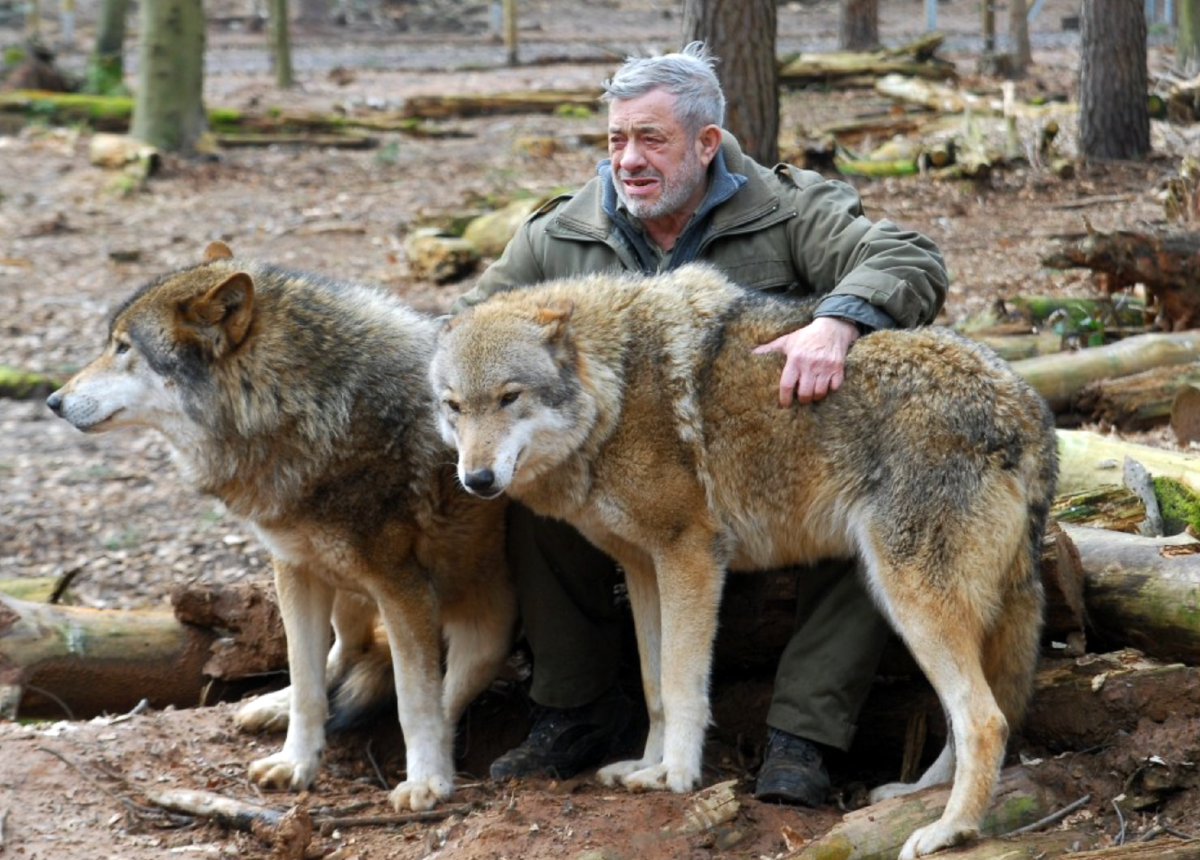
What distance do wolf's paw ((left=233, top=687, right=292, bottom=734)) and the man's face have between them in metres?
2.52

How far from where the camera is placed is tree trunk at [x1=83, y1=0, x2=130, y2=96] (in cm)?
2133

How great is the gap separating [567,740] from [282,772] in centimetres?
111

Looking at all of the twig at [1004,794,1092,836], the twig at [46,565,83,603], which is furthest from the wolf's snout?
the twig at [46,565,83,603]

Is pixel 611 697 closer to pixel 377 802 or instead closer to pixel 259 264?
pixel 377 802

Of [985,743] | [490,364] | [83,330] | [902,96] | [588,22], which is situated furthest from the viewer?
[588,22]

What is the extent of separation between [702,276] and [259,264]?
1771 mm

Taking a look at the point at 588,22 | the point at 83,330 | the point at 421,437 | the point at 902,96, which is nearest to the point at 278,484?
the point at 421,437

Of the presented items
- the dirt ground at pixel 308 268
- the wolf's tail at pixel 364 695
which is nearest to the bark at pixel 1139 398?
the dirt ground at pixel 308 268

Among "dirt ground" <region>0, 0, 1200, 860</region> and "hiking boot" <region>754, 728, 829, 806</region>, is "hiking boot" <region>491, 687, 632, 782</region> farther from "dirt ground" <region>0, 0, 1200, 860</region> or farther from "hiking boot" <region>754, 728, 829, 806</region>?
"hiking boot" <region>754, 728, 829, 806</region>

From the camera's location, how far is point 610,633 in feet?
17.4

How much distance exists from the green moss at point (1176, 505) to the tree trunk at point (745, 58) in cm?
449

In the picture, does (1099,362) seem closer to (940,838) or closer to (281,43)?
(940,838)

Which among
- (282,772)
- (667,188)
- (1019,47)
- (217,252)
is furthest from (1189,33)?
(282,772)

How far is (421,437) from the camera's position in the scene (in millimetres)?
5082
